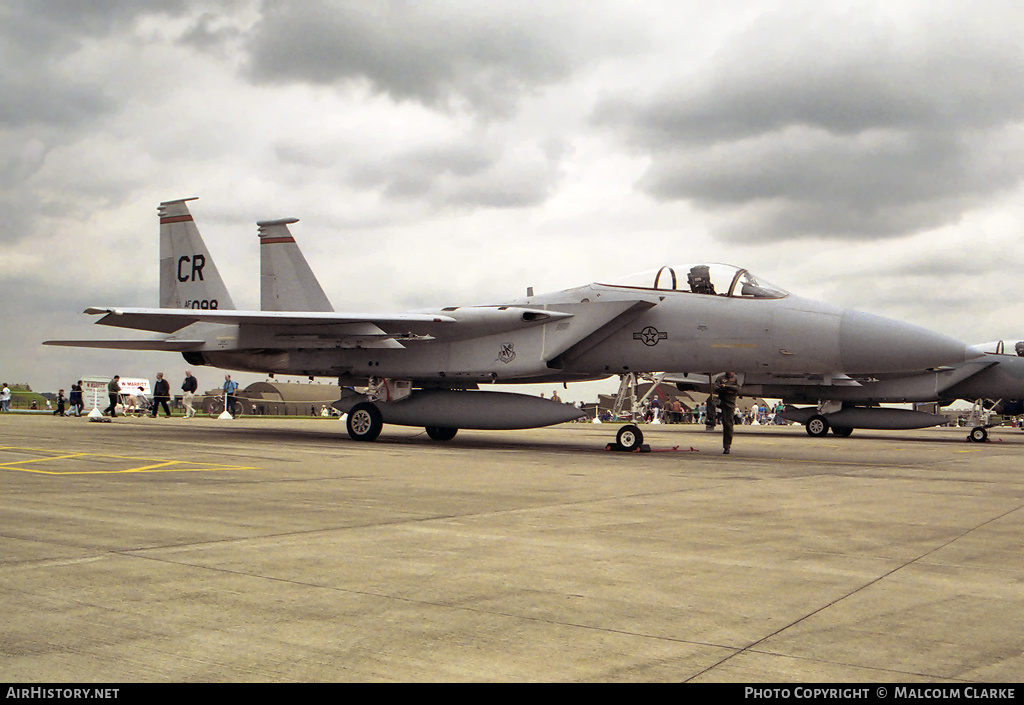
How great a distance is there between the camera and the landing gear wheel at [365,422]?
15.3 m

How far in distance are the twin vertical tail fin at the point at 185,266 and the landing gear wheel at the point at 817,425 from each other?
17.3 metres

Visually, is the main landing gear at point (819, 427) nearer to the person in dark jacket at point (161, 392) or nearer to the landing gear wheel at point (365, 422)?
the landing gear wheel at point (365, 422)

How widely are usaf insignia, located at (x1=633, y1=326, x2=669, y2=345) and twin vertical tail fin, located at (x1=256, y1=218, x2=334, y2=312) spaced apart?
7739 mm

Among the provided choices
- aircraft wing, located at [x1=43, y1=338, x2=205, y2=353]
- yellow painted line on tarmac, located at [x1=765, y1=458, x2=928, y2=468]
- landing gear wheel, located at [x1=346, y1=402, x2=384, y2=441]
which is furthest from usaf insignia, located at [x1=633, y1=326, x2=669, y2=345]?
aircraft wing, located at [x1=43, y1=338, x2=205, y2=353]

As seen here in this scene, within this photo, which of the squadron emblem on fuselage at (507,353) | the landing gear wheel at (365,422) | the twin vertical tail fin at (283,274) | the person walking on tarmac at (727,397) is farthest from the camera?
the twin vertical tail fin at (283,274)

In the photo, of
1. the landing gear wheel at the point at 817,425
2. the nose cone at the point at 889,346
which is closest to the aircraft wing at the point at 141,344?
the nose cone at the point at 889,346

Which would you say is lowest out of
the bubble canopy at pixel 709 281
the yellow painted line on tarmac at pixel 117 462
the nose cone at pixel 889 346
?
the yellow painted line on tarmac at pixel 117 462

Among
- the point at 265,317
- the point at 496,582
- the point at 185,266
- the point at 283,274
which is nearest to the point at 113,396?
the point at 185,266

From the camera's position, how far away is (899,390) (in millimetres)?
24312

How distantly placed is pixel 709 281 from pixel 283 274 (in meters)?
9.34

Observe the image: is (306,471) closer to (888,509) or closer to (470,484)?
(470,484)

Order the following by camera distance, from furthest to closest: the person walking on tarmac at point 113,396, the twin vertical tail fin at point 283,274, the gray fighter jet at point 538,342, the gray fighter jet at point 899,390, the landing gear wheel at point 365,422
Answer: the person walking on tarmac at point 113,396
the gray fighter jet at point 899,390
the twin vertical tail fin at point 283,274
the landing gear wheel at point 365,422
the gray fighter jet at point 538,342

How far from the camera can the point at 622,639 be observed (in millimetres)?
2910
